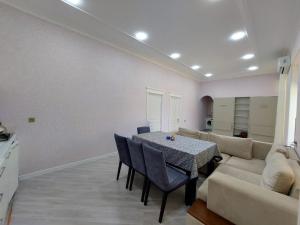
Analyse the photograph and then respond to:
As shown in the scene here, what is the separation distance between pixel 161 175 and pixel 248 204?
89 centimetres

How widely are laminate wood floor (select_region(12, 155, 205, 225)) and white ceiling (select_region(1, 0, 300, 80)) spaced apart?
2.90 meters

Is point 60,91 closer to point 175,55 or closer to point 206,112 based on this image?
point 175,55

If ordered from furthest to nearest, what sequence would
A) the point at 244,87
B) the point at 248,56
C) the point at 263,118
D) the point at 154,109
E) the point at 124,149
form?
the point at 244,87 → the point at 263,118 → the point at 154,109 → the point at 248,56 → the point at 124,149

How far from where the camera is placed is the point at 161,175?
1.79 metres

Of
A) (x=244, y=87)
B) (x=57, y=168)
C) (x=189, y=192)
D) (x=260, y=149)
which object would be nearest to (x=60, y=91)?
(x=57, y=168)

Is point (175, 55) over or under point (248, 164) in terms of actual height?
over

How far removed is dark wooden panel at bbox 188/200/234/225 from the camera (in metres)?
1.31

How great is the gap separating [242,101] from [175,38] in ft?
15.3

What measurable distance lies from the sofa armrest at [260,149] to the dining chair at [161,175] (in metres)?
1.90

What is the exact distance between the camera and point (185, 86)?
670 centimetres

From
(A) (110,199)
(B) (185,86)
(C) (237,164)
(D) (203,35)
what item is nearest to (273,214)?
(C) (237,164)

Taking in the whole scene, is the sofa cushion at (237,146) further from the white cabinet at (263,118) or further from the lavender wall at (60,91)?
the white cabinet at (263,118)

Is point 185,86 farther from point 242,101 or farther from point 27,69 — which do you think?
point 27,69

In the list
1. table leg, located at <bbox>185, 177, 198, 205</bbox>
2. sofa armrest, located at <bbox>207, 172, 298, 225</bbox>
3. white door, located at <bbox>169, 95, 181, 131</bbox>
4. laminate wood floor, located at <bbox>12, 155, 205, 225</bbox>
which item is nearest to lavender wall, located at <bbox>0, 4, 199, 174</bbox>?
laminate wood floor, located at <bbox>12, 155, 205, 225</bbox>
